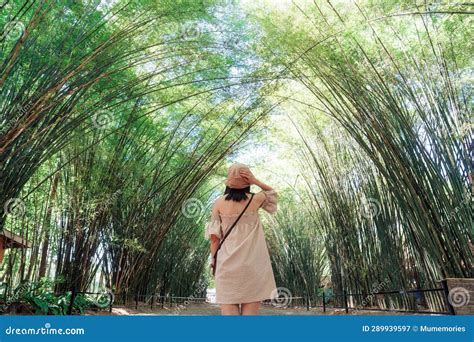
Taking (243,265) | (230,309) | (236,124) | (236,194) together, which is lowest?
(230,309)

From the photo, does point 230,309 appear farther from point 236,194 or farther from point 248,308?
point 236,194

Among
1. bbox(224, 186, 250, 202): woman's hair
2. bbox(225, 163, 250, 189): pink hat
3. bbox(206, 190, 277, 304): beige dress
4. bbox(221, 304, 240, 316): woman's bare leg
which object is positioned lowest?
bbox(221, 304, 240, 316): woman's bare leg

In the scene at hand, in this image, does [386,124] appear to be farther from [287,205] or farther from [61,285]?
[287,205]

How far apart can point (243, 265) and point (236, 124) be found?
5.56m

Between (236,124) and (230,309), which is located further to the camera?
(236,124)

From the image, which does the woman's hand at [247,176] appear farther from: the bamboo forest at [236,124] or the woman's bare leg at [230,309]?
the bamboo forest at [236,124]

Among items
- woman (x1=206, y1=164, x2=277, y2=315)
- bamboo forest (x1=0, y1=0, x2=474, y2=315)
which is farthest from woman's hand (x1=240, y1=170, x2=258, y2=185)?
bamboo forest (x1=0, y1=0, x2=474, y2=315)

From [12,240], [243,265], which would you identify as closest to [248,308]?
[243,265]

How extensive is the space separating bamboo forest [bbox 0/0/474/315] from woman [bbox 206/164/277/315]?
1.28m

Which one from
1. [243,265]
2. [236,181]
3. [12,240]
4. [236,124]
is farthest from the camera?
[236,124]

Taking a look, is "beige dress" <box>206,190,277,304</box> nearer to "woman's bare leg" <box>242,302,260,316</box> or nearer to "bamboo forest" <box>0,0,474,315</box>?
"woman's bare leg" <box>242,302,260,316</box>

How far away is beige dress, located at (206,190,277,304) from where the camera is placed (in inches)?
80.3

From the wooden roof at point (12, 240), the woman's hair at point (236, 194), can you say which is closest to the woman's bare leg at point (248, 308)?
the woman's hair at point (236, 194)

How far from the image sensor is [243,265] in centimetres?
206
